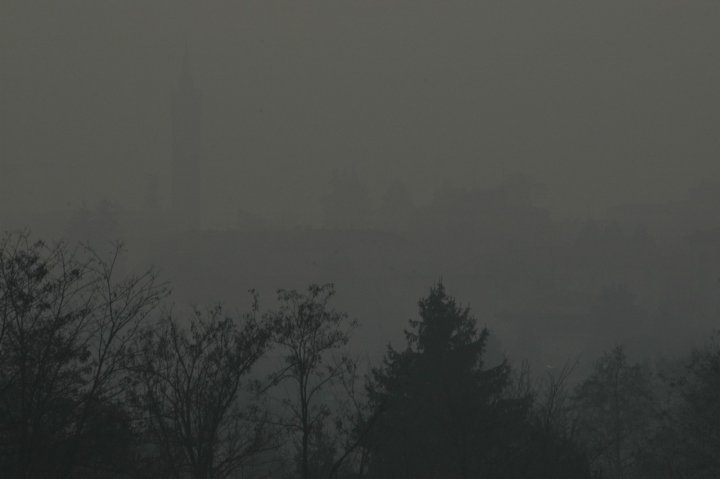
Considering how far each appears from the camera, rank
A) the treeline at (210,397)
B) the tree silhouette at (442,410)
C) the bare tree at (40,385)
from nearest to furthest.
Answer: the bare tree at (40,385)
the treeline at (210,397)
the tree silhouette at (442,410)

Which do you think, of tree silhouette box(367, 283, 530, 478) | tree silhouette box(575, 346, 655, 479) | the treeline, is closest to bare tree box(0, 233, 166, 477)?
the treeline

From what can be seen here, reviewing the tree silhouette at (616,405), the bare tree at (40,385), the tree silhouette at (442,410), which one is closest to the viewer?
the bare tree at (40,385)

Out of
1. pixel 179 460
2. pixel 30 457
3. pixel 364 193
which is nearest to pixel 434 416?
pixel 179 460

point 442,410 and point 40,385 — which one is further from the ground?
point 442,410

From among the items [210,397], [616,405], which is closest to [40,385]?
[210,397]

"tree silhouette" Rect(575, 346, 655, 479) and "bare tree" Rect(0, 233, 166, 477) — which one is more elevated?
"tree silhouette" Rect(575, 346, 655, 479)

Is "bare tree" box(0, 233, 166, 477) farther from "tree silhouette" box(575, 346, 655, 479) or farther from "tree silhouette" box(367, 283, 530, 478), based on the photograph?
"tree silhouette" box(575, 346, 655, 479)

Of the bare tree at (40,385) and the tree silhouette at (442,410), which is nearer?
the bare tree at (40,385)

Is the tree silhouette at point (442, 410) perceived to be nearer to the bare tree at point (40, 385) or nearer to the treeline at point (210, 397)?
the treeline at point (210, 397)

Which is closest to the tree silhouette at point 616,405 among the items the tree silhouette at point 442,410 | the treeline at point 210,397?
the treeline at point 210,397

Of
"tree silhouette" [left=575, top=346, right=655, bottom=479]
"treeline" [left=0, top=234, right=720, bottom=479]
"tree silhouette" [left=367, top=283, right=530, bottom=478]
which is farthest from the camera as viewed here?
"tree silhouette" [left=575, top=346, right=655, bottom=479]

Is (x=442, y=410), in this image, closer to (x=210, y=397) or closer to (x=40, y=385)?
(x=210, y=397)

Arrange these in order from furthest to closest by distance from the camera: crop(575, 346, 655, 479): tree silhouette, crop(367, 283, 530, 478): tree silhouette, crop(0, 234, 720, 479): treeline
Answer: crop(575, 346, 655, 479): tree silhouette → crop(367, 283, 530, 478): tree silhouette → crop(0, 234, 720, 479): treeline

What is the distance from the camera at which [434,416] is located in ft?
59.3
